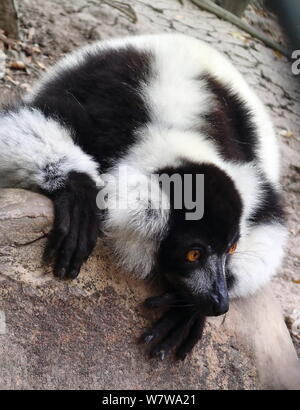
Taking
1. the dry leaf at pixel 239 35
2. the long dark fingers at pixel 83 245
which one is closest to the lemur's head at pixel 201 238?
the long dark fingers at pixel 83 245

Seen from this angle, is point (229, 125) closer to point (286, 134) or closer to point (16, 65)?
point (16, 65)

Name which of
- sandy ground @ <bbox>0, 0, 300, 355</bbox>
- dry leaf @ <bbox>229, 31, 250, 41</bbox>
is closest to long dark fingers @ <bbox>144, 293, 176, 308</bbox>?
sandy ground @ <bbox>0, 0, 300, 355</bbox>

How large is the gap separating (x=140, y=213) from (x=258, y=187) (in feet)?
2.39

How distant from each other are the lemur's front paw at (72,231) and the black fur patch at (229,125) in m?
0.79

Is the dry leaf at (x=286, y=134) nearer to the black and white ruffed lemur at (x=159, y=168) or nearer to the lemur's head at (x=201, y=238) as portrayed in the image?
the black and white ruffed lemur at (x=159, y=168)

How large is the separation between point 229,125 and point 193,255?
0.85 meters

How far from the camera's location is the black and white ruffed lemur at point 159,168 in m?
2.46

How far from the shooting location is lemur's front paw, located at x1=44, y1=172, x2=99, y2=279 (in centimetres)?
229

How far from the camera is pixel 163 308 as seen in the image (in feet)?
8.59

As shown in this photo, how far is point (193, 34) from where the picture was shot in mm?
6254

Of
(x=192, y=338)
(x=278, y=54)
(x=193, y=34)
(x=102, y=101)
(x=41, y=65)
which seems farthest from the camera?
(x=278, y=54)

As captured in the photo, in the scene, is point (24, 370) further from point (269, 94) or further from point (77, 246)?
point (269, 94)

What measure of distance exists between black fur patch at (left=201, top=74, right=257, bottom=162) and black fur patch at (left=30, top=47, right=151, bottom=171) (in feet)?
1.15

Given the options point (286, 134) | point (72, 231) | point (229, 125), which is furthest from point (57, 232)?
point (286, 134)
